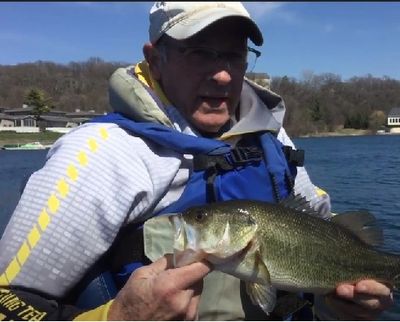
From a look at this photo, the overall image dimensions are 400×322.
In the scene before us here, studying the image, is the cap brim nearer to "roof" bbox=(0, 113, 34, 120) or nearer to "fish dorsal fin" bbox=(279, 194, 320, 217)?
"fish dorsal fin" bbox=(279, 194, 320, 217)

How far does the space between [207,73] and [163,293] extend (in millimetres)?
1331

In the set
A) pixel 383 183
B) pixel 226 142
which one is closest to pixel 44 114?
pixel 383 183

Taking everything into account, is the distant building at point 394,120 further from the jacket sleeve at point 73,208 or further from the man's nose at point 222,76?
the jacket sleeve at point 73,208

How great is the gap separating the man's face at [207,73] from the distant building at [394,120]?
110 m

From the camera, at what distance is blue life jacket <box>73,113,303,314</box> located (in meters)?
2.58

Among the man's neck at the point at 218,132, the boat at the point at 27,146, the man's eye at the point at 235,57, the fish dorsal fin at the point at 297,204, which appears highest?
the man's eye at the point at 235,57

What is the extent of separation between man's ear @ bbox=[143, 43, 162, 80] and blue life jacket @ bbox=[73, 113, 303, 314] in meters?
0.40

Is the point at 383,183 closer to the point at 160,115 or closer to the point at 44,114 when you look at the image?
the point at 160,115

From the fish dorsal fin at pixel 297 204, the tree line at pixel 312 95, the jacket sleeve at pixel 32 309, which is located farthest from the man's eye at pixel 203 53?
the tree line at pixel 312 95

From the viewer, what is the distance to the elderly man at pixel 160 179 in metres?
2.20

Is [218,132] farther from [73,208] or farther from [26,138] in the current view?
[26,138]

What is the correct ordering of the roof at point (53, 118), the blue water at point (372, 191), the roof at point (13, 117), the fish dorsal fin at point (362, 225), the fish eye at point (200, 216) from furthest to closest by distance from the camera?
the roof at point (53, 118) < the roof at point (13, 117) < the blue water at point (372, 191) < the fish dorsal fin at point (362, 225) < the fish eye at point (200, 216)

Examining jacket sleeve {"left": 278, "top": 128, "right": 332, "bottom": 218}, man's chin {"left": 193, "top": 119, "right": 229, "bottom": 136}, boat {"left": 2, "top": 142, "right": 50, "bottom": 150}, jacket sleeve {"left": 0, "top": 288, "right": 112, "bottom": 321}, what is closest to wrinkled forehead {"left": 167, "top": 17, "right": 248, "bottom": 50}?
man's chin {"left": 193, "top": 119, "right": 229, "bottom": 136}

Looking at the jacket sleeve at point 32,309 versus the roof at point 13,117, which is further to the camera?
the roof at point 13,117
